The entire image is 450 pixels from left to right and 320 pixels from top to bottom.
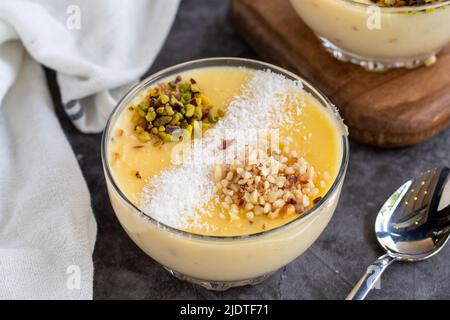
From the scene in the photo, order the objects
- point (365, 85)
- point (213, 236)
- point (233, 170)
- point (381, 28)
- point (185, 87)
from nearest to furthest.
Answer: point (213, 236), point (233, 170), point (185, 87), point (381, 28), point (365, 85)

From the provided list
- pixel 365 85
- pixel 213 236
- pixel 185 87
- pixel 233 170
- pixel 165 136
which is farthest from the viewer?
pixel 365 85

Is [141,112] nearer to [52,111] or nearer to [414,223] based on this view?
[52,111]

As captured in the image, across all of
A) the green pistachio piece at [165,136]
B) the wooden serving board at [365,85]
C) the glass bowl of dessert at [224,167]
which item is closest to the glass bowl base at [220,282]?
the glass bowl of dessert at [224,167]

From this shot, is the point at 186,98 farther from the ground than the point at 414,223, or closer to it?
farther from the ground

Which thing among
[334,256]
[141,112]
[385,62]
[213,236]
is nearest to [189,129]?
[141,112]

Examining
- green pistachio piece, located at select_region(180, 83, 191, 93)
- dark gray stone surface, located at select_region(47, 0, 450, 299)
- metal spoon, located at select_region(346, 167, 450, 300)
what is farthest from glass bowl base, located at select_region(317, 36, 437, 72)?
green pistachio piece, located at select_region(180, 83, 191, 93)
